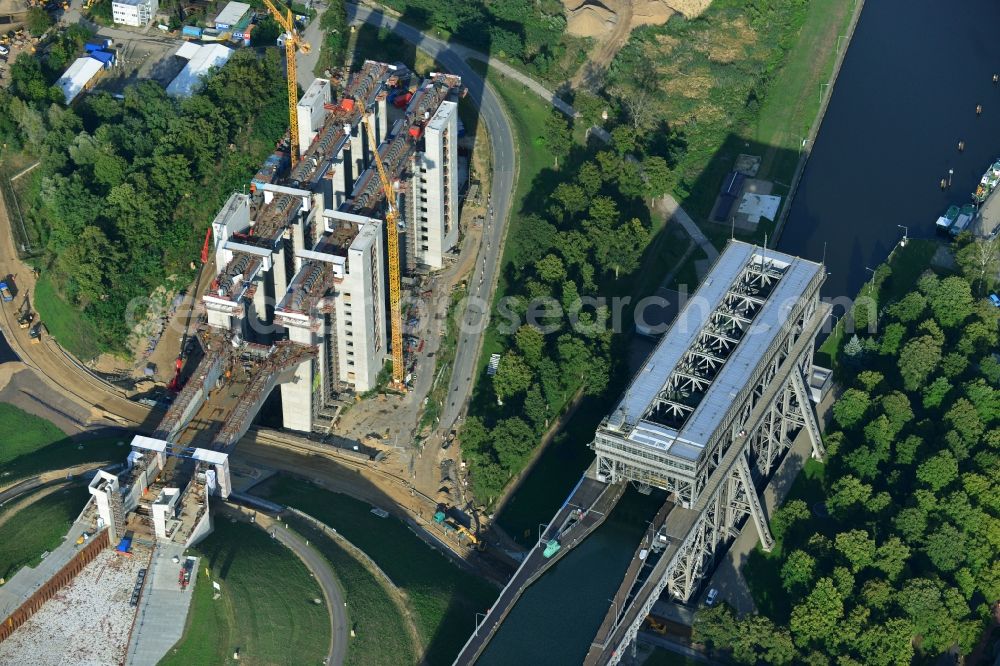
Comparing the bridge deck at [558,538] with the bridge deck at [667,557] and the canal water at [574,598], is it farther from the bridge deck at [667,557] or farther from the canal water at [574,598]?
the bridge deck at [667,557]

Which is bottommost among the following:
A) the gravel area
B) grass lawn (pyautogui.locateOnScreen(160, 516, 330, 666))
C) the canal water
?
the gravel area

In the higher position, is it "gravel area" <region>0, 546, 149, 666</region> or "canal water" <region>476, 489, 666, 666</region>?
"canal water" <region>476, 489, 666, 666</region>

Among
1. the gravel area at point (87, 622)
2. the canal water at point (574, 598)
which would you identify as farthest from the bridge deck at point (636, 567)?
the gravel area at point (87, 622)

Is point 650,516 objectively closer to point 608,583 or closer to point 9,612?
point 608,583

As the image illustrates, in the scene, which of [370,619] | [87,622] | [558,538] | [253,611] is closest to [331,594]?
[370,619]

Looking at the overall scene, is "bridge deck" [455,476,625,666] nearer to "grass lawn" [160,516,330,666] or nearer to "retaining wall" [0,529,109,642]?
"grass lawn" [160,516,330,666]

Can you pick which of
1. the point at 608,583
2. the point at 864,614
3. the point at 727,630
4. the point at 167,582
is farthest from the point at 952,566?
the point at 167,582

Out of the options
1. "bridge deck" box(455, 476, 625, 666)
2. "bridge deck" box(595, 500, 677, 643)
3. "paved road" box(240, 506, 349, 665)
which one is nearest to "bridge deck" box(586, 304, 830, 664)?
"bridge deck" box(595, 500, 677, 643)
